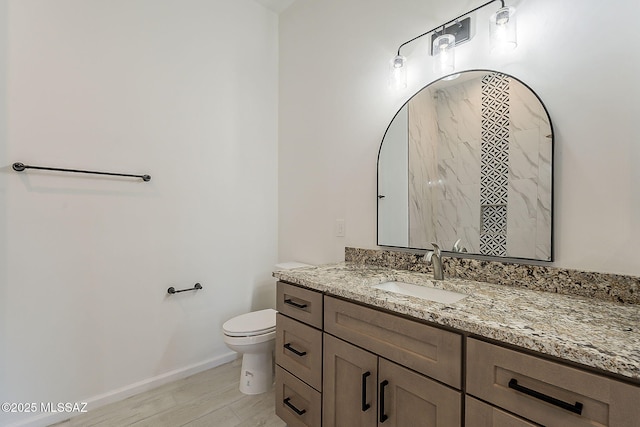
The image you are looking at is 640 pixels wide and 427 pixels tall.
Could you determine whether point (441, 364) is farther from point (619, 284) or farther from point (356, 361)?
point (619, 284)

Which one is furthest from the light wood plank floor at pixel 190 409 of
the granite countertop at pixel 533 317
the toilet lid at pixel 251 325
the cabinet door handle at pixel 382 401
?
the granite countertop at pixel 533 317

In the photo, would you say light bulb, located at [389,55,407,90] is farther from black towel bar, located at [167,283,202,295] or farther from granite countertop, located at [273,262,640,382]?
black towel bar, located at [167,283,202,295]

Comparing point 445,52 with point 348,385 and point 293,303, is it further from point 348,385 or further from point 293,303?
point 348,385

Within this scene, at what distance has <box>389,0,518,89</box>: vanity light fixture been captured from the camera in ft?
4.32

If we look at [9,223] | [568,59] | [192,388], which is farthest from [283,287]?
[568,59]

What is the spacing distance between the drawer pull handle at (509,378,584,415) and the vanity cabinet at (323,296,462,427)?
0.15 metres

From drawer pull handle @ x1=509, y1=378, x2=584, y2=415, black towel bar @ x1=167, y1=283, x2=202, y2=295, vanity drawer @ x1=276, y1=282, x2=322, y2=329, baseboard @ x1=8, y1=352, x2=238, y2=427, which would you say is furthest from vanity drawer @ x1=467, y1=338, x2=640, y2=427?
baseboard @ x1=8, y1=352, x2=238, y2=427

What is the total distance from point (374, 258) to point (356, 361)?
0.75 metres

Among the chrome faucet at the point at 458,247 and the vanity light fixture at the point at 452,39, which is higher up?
the vanity light fixture at the point at 452,39

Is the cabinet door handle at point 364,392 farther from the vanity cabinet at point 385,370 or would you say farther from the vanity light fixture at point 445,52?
the vanity light fixture at point 445,52

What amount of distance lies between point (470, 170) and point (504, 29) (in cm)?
62

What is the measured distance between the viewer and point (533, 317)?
92 centimetres

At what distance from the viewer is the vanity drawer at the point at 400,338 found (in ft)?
3.10

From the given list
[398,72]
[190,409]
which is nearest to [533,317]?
[398,72]
